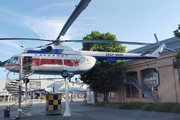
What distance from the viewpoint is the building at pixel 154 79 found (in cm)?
2123

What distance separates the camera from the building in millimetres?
21234

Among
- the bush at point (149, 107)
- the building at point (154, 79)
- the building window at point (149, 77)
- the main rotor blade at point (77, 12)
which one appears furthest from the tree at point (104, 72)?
the main rotor blade at point (77, 12)

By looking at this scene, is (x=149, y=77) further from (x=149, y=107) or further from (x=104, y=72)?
(x=149, y=107)

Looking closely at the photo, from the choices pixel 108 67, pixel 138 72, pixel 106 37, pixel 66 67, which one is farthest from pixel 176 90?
pixel 66 67

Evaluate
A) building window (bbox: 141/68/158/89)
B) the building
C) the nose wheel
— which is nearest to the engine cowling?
the nose wheel

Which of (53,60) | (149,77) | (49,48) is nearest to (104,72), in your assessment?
(149,77)

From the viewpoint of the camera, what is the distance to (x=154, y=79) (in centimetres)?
2466

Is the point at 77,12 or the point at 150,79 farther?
the point at 150,79

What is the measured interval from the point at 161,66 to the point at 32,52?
56.0 feet

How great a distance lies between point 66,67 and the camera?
17188 millimetres

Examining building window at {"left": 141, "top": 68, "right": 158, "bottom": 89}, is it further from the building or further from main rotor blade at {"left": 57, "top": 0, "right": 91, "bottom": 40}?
main rotor blade at {"left": 57, "top": 0, "right": 91, "bottom": 40}

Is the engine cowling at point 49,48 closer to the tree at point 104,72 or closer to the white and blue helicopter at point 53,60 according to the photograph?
the white and blue helicopter at point 53,60

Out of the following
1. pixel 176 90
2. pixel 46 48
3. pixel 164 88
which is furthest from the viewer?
pixel 164 88

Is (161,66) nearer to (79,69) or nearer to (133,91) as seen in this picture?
(133,91)
